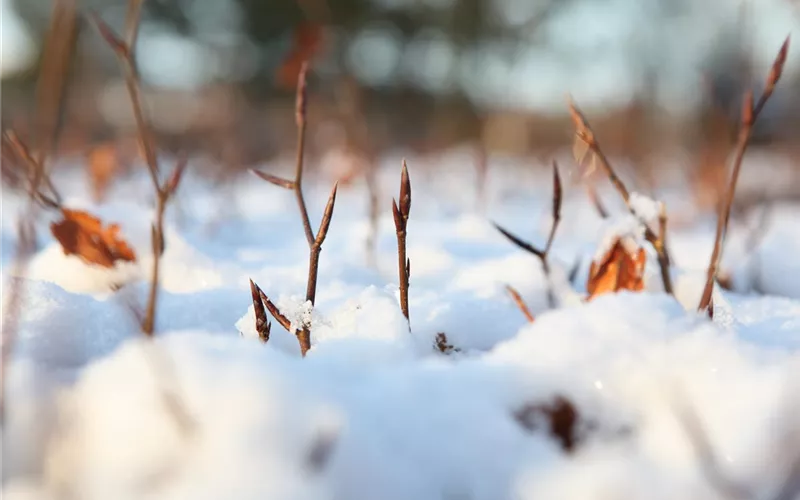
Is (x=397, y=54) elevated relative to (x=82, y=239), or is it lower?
elevated

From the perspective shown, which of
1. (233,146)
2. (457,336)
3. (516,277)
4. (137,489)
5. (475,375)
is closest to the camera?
(137,489)

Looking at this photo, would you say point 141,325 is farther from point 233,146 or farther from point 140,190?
point 140,190

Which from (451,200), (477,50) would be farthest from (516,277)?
(477,50)

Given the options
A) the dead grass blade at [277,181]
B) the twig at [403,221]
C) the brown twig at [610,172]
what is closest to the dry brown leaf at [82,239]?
the dead grass blade at [277,181]

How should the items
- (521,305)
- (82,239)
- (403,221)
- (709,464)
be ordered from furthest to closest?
(82,239) → (521,305) → (403,221) → (709,464)

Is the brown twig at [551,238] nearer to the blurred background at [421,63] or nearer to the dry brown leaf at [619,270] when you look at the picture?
the dry brown leaf at [619,270]

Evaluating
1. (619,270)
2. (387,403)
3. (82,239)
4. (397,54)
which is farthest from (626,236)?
(397,54)

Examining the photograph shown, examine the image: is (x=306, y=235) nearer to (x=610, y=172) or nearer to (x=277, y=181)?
(x=277, y=181)

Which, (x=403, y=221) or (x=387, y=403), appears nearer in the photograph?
(x=387, y=403)
